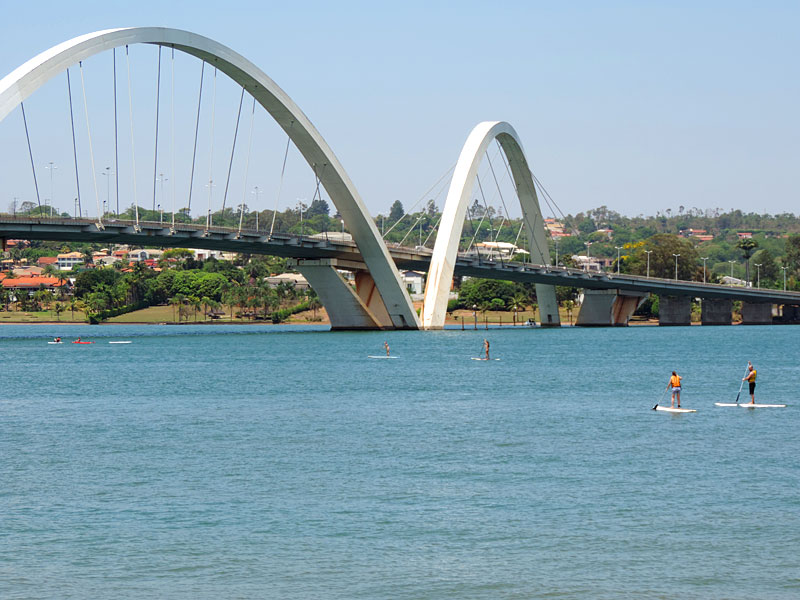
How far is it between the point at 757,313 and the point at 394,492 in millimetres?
149792

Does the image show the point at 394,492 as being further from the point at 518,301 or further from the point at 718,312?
the point at 518,301

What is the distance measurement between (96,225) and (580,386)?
3730 centimetres

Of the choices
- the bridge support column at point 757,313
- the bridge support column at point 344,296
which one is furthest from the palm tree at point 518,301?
the bridge support column at point 344,296

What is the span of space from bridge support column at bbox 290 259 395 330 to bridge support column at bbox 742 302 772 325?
237 feet

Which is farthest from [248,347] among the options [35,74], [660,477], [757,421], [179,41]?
[660,477]

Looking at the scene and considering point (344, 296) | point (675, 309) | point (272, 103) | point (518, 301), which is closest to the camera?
point (272, 103)

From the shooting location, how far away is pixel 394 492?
2739 cm

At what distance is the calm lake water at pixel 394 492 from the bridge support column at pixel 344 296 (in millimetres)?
50482

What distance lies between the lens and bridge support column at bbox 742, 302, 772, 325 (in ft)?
552

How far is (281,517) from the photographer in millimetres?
24500

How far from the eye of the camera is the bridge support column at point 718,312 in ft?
551

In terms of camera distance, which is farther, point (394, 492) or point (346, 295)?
point (346, 295)

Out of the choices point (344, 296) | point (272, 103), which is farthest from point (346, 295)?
point (272, 103)

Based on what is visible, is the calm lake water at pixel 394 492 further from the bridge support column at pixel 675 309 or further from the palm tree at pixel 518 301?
the palm tree at pixel 518 301
